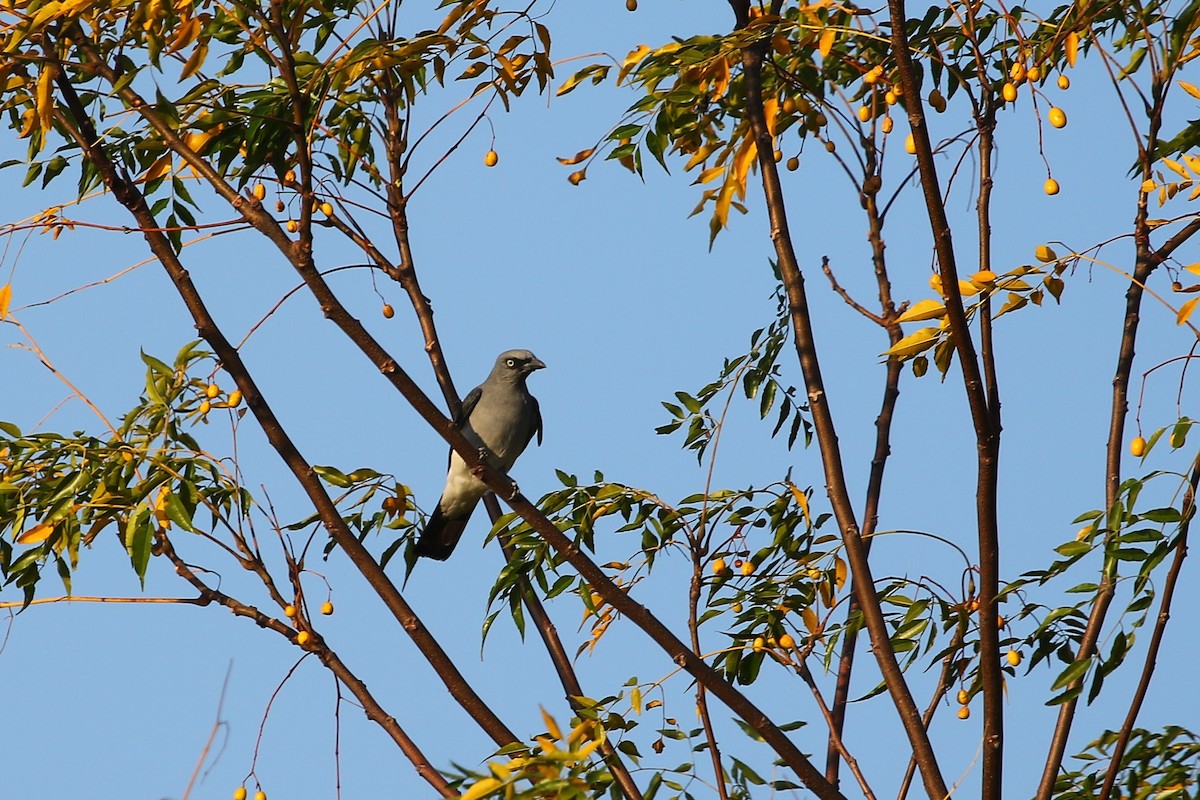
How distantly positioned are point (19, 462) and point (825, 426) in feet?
7.43

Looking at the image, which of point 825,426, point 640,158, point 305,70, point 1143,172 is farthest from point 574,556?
point 1143,172

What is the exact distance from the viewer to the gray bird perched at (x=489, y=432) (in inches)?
310

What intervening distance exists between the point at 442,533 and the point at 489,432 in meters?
0.65

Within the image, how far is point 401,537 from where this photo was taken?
488cm

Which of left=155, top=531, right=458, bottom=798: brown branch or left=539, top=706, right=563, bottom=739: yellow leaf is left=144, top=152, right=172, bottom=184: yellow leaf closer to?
left=155, top=531, right=458, bottom=798: brown branch

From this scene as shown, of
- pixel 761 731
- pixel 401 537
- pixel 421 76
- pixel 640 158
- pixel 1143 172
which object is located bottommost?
pixel 761 731

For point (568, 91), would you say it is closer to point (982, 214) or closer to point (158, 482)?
point (982, 214)

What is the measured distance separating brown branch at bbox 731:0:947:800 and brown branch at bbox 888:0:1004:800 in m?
0.26

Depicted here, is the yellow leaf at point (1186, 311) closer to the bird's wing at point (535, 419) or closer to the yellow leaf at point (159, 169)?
the yellow leaf at point (159, 169)

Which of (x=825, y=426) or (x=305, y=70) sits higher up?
(x=305, y=70)

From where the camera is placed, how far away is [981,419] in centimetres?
331

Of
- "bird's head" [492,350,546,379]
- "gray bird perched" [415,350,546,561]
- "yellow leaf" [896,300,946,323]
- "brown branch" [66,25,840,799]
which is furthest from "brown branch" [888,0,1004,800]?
"bird's head" [492,350,546,379]

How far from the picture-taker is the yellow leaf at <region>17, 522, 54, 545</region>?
3.57 meters

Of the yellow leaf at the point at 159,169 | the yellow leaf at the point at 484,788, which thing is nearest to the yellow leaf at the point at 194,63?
the yellow leaf at the point at 159,169
